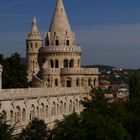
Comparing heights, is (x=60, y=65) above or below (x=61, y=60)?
below

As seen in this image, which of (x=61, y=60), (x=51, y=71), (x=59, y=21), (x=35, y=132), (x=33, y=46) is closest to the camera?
(x=35, y=132)

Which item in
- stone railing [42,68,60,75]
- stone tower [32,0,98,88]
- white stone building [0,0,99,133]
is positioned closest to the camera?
white stone building [0,0,99,133]

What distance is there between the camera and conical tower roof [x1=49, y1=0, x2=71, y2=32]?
7006 cm

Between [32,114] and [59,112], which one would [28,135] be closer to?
[32,114]

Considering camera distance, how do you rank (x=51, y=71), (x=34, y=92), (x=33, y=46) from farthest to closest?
1. (x=33, y=46)
2. (x=51, y=71)
3. (x=34, y=92)

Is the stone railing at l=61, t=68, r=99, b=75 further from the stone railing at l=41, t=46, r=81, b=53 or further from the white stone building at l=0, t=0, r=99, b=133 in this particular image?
the stone railing at l=41, t=46, r=81, b=53

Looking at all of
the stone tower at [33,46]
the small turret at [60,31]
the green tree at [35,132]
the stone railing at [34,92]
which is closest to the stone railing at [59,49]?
the small turret at [60,31]

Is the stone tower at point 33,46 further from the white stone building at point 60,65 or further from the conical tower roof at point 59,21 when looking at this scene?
the conical tower roof at point 59,21

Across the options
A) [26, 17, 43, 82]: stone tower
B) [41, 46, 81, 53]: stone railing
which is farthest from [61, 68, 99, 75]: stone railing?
[26, 17, 43, 82]: stone tower

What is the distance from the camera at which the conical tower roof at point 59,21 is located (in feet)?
230

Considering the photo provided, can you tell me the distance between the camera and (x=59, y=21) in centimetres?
7025

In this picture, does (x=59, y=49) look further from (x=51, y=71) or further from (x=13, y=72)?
(x=13, y=72)

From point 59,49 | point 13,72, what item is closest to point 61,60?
point 59,49

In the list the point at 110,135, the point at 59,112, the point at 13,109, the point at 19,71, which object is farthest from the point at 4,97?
the point at 19,71
